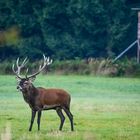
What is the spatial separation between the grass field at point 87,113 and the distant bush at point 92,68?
6.64 meters

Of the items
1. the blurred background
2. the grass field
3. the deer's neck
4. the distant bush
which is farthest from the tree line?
the deer's neck

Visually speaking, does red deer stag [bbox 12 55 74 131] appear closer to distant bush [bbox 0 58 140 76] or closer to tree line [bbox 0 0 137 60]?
distant bush [bbox 0 58 140 76]

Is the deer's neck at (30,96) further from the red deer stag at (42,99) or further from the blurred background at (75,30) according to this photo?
the blurred background at (75,30)

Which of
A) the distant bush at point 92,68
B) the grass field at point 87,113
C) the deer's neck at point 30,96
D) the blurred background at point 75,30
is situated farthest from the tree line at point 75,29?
the deer's neck at point 30,96

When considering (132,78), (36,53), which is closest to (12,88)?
(132,78)

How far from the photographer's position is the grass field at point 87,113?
1705 centimetres

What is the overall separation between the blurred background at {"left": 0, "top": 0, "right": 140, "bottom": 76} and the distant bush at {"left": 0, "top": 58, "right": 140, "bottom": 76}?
4890mm

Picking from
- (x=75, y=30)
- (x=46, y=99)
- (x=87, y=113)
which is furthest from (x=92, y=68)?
(x=46, y=99)

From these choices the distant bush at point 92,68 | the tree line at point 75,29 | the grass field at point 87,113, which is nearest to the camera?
the grass field at point 87,113

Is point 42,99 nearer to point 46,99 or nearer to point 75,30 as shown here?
point 46,99

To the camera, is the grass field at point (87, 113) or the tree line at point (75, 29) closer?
the grass field at point (87, 113)

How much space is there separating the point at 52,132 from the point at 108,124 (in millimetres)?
2343

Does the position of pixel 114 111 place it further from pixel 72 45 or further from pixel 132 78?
pixel 72 45

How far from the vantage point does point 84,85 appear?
37.3m
